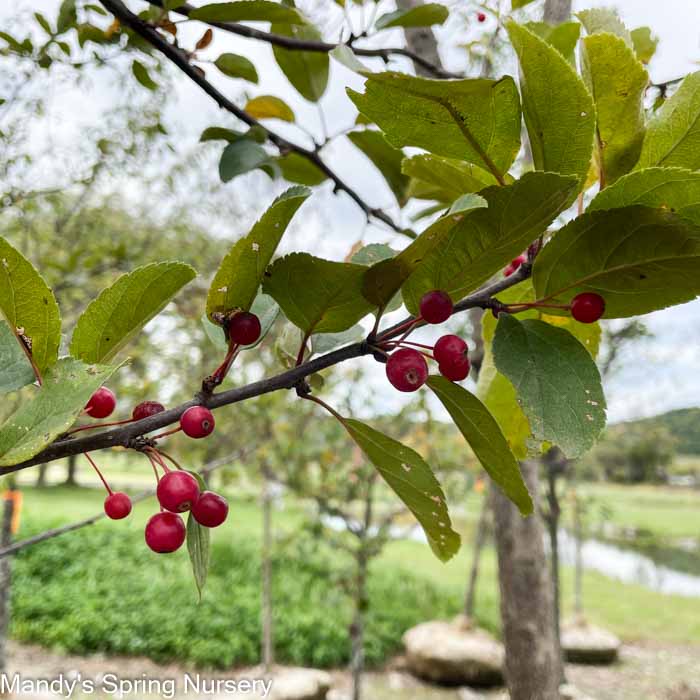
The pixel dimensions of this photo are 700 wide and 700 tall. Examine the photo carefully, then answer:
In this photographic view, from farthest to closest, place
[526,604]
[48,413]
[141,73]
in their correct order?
[526,604]
[141,73]
[48,413]

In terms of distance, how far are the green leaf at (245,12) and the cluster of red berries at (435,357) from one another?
565mm

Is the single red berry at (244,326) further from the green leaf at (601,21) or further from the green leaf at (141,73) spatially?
the green leaf at (141,73)

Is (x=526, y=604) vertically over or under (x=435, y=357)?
under

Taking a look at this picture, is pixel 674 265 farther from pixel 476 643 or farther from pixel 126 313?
pixel 476 643

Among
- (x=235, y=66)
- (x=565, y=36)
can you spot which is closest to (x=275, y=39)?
(x=235, y=66)

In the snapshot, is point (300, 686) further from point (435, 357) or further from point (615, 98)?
point (615, 98)

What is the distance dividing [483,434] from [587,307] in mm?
114

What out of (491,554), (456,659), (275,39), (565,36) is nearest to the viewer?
(565,36)

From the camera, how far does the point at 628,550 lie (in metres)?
13.4

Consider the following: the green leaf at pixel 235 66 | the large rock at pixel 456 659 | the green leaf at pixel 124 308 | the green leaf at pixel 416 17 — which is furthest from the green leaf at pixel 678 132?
the large rock at pixel 456 659

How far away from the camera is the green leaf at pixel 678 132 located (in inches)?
16.6

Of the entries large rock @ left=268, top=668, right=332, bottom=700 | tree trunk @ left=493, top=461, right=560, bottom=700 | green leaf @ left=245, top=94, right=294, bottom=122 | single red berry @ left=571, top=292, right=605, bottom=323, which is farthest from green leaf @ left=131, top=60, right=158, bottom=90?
large rock @ left=268, top=668, right=332, bottom=700

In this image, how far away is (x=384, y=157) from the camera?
95 centimetres

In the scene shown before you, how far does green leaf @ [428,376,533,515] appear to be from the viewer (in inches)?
17.3
